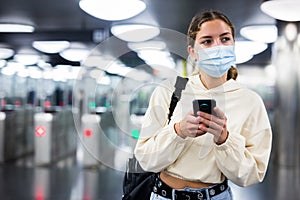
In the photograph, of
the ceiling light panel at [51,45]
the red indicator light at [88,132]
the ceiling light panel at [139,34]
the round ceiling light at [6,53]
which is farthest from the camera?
the round ceiling light at [6,53]

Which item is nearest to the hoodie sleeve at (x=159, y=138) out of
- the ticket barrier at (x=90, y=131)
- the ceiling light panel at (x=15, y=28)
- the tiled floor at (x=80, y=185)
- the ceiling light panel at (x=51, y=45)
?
the tiled floor at (x=80, y=185)

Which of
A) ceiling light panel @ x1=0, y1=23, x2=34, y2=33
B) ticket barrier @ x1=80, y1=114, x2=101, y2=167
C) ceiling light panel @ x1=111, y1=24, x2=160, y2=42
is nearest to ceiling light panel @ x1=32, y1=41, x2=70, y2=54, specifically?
ceiling light panel @ x1=0, y1=23, x2=34, y2=33

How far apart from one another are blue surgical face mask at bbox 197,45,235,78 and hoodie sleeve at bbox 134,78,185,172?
4.7 inches

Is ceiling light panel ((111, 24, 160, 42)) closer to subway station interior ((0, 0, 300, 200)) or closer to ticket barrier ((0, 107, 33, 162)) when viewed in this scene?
subway station interior ((0, 0, 300, 200))

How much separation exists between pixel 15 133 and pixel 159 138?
5.45m

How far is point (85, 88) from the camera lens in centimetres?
532

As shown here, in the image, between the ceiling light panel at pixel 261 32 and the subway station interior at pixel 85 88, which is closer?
the subway station interior at pixel 85 88

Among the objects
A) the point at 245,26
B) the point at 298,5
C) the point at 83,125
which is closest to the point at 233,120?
the point at 298,5

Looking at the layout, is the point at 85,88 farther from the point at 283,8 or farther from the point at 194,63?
the point at 194,63

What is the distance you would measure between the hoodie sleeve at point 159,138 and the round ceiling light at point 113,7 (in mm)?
2516

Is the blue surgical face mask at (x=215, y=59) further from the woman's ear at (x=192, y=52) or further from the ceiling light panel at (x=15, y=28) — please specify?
the ceiling light panel at (x=15, y=28)

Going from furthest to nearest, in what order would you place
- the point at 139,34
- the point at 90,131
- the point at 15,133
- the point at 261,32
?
the point at 15,133, the point at 261,32, the point at 90,131, the point at 139,34

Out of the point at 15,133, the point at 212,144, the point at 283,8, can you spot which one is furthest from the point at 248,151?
the point at 15,133

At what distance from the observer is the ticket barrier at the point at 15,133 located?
219 inches
